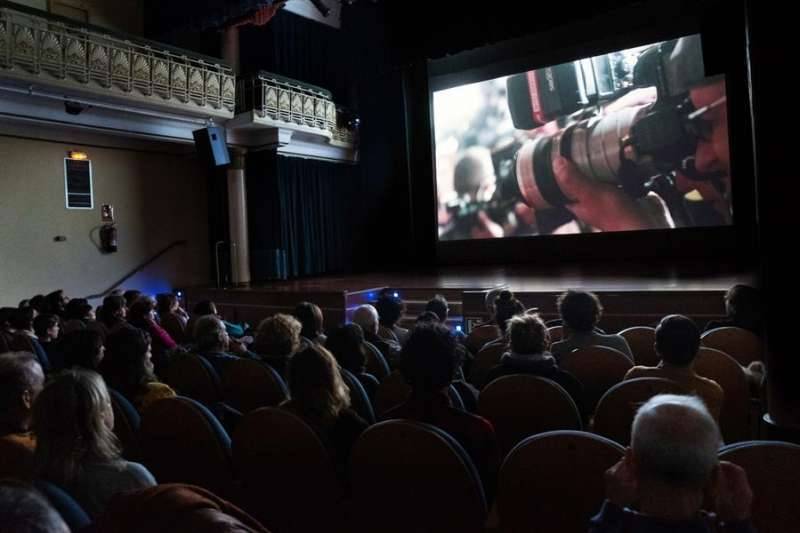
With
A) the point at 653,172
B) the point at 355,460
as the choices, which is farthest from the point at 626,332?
the point at 653,172

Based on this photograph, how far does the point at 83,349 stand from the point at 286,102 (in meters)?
9.06

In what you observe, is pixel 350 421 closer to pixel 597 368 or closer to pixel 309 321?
pixel 597 368

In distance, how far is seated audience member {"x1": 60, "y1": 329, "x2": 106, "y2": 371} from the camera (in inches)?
111

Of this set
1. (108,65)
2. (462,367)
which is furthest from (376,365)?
(108,65)

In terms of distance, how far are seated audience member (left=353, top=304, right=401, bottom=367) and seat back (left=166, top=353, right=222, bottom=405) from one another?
1.03 meters

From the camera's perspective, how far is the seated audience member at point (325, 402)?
2199 mm

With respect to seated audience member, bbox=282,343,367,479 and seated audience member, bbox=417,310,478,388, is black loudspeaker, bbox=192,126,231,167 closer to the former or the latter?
seated audience member, bbox=417,310,478,388

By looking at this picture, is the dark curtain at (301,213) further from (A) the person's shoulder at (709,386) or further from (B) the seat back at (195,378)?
(A) the person's shoulder at (709,386)

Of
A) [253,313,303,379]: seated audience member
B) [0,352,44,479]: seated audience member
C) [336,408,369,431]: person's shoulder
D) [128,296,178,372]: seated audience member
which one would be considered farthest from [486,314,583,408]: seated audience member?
[128,296,178,372]: seated audience member

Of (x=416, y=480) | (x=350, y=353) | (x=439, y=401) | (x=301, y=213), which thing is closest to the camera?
(x=416, y=480)

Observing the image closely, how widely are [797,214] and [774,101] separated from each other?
419 mm

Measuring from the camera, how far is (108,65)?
8.63 m

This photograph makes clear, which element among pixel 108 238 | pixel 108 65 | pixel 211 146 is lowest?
pixel 108 238

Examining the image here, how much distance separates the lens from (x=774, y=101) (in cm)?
225
